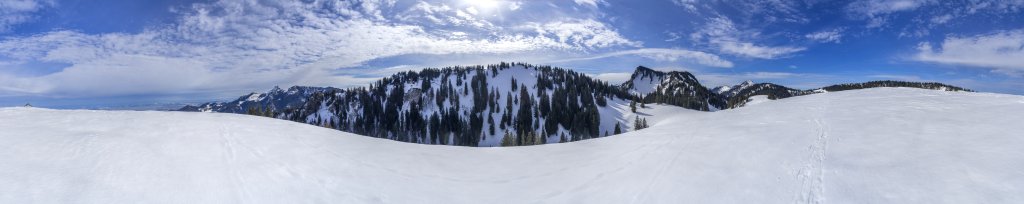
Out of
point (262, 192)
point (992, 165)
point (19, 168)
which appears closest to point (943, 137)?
point (992, 165)

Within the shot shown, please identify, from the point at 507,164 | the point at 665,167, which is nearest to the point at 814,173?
the point at 665,167

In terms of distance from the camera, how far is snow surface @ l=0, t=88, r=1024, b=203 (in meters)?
8.29

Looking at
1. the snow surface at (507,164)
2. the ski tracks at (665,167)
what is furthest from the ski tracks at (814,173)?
the ski tracks at (665,167)

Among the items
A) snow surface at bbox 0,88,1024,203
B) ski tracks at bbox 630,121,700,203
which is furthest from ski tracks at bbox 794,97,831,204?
ski tracks at bbox 630,121,700,203

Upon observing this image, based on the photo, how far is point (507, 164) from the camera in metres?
12.4

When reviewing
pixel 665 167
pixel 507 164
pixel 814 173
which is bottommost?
pixel 507 164

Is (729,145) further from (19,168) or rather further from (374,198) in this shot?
(19,168)

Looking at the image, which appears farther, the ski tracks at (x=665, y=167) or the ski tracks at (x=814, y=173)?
the ski tracks at (x=665, y=167)

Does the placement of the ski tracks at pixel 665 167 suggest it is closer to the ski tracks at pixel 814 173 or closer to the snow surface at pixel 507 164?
the snow surface at pixel 507 164

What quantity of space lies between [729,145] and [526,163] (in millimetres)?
6126

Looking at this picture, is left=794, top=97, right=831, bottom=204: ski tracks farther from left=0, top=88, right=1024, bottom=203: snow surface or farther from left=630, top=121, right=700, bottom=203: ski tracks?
left=630, top=121, right=700, bottom=203: ski tracks

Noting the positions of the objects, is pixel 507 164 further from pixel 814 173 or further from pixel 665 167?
pixel 814 173

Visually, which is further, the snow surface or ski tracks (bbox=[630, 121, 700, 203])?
ski tracks (bbox=[630, 121, 700, 203])

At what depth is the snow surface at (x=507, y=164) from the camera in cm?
829
